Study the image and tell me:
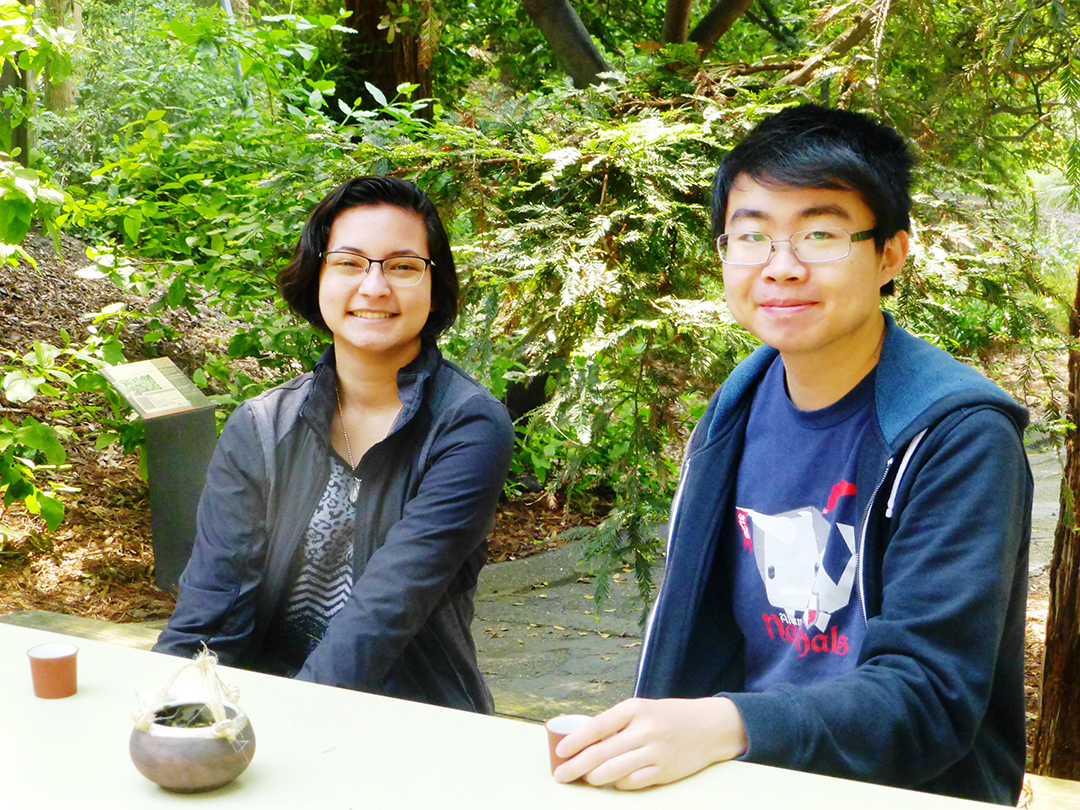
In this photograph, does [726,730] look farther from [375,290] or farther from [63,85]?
[63,85]

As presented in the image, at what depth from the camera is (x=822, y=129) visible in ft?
6.15

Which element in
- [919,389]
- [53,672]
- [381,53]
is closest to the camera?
[53,672]

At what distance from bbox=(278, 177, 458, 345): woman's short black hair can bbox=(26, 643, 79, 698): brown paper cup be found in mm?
1161

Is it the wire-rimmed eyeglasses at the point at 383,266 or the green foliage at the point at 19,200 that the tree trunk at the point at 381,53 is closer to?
the green foliage at the point at 19,200

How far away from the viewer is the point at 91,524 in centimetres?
515

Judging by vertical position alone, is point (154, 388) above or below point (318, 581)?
above

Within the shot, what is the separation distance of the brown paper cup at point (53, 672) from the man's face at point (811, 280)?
1.30 m

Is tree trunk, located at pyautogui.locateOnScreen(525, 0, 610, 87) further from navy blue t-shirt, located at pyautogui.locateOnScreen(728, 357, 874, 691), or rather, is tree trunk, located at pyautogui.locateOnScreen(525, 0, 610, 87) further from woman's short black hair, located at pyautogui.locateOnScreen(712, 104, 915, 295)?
navy blue t-shirt, located at pyautogui.locateOnScreen(728, 357, 874, 691)

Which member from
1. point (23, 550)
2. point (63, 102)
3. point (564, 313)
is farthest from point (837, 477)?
point (63, 102)

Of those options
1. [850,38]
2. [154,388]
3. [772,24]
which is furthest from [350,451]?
[772,24]

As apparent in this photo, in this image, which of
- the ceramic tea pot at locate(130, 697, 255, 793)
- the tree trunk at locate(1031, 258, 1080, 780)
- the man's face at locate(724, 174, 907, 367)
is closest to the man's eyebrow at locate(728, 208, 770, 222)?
the man's face at locate(724, 174, 907, 367)

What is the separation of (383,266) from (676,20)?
316cm

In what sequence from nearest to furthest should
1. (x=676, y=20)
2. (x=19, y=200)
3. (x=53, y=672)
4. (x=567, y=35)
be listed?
(x=53, y=672) → (x=19, y=200) → (x=567, y=35) → (x=676, y=20)

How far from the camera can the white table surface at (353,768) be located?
1.26 metres
